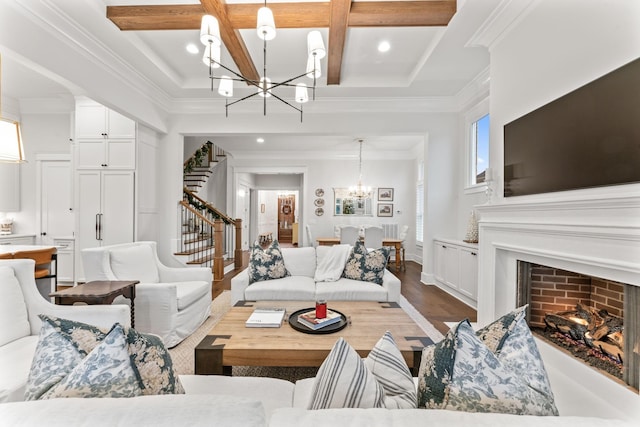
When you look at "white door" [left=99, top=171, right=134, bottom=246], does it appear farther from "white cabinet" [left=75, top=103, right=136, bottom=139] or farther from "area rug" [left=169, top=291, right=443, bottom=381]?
"area rug" [left=169, top=291, right=443, bottom=381]

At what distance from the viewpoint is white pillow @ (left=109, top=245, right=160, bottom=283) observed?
2861 mm

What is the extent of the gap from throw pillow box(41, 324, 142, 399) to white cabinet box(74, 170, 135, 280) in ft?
12.8

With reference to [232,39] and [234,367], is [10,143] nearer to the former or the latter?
[232,39]

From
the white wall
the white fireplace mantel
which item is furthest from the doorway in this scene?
the white fireplace mantel

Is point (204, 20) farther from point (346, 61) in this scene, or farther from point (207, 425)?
point (207, 425)

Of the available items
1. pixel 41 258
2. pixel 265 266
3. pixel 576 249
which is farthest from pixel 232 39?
pixel 576 249

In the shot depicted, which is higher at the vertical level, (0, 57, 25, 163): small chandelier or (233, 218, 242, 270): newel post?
(0, 57, 25, 163): small chandelier

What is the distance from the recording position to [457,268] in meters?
4.06

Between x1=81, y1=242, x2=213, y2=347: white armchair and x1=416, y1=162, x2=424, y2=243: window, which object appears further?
x1=416, y1=162, x2=424, y2=243: window

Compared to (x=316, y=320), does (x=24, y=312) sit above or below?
above

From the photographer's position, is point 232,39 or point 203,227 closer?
point 232,39

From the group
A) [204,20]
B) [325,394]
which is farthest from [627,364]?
[204,20]

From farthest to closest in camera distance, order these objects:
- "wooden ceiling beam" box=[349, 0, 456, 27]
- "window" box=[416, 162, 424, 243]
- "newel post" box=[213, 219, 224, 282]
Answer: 1. "window" box=[416, 162, 424, 243]
2. "newel post" box=[213, 219, 224, 282]
3. "wooden ceiling beam" box=[349, 0, 456, 27]

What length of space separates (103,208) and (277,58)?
3164 mm
